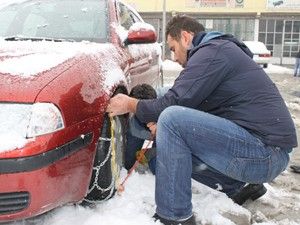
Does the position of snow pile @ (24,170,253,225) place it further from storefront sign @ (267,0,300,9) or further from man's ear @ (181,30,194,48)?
storefront sign @ (267,0,300,9)

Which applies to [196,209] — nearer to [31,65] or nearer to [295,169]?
[31,65]

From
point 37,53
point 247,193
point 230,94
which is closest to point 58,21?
point 37,53

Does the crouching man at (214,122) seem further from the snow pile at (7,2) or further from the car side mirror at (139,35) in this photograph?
the snow pile at (7,2)

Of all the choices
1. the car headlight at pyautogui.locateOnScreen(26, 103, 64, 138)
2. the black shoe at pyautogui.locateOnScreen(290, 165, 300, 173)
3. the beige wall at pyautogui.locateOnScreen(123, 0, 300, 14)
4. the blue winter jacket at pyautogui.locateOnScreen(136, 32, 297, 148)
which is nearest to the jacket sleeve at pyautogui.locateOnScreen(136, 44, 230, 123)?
the blue winter jacket at pyautogui.locateOnScreen(136, 32, 297, 148)

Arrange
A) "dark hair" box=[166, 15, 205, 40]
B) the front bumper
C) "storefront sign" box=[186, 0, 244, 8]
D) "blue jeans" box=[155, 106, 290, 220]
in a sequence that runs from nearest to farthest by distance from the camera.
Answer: the front bumper → "blue jeans" box=[155, 106, 290, 220] → "dark hair" box=[166, 15, 205, 40] → "storefront sign" box=[186, 0, 244, 8]

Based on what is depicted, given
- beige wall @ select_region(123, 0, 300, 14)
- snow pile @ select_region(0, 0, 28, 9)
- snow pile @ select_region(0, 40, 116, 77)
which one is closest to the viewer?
snow pile @ select_region(0, 40, 116, 77)

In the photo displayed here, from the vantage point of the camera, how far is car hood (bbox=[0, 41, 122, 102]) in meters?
2.26

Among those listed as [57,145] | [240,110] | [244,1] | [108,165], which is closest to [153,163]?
[108,165]

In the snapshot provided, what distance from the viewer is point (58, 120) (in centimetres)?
230

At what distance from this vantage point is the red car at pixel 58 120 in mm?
2193

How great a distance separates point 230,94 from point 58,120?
3.36 ft

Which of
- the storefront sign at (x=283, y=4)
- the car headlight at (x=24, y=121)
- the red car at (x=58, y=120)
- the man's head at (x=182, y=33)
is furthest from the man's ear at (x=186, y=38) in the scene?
the storefront sign at (x=283, y=4)

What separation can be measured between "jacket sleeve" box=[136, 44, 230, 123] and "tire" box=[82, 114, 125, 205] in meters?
0.31

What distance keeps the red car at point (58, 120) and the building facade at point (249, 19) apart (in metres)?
26.1
